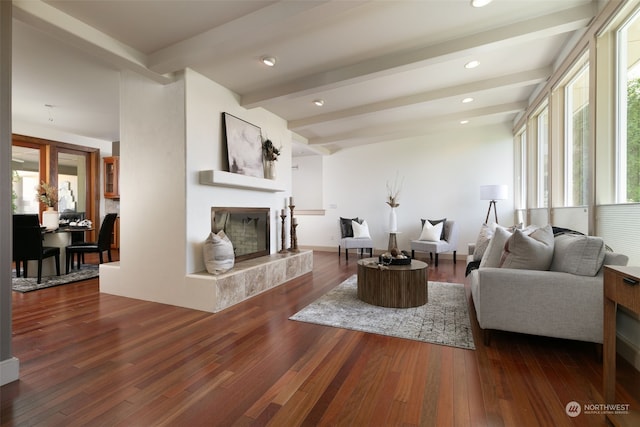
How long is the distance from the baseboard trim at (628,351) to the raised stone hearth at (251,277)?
3.28m

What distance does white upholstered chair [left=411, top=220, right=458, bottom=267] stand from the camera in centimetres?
529

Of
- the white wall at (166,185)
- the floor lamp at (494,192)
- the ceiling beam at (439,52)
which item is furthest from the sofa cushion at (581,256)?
the floor lamp at (494,192)

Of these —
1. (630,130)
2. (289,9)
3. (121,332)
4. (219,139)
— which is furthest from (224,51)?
(630,130)

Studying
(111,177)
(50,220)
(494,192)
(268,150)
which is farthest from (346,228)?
(111,177)

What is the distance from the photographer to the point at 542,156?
4.32 m

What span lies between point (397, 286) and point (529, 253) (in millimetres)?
1220

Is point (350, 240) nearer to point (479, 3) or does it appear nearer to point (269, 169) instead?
point (269, 169)

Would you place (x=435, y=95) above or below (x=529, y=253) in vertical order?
above

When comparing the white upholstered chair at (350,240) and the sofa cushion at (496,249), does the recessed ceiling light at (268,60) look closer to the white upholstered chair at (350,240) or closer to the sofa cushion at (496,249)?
the sofa cushion at (496,249)

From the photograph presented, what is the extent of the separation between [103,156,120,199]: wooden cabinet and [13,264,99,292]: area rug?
100 inches

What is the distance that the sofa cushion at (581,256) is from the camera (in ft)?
6.61

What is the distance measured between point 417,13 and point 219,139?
2545 mm

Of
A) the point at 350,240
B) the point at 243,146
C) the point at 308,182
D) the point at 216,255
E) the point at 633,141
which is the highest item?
the point at 243,146

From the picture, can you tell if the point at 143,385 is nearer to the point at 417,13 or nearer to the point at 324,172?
the point at 417,13
